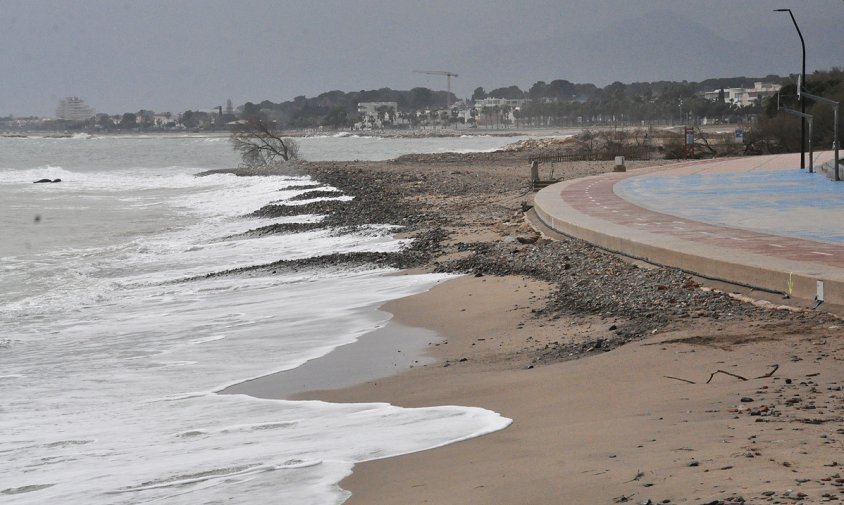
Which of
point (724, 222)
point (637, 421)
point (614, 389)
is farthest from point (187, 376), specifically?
point (724, 222)

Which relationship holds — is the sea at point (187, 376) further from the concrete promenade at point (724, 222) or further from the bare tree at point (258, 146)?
the bare tree at point (258, 146)

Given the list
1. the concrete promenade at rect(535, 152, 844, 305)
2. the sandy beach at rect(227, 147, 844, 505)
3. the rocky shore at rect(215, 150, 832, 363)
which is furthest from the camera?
the concrete promenade at rect(535, 152, 844, 305)

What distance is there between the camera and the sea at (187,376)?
7.70 metres

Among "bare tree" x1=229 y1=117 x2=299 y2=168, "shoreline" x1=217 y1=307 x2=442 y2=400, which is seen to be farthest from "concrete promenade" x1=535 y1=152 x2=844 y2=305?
"bare tree" x1=229 y1=117 x2=299 y2=168

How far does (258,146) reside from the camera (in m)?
90.0

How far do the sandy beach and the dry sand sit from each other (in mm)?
18

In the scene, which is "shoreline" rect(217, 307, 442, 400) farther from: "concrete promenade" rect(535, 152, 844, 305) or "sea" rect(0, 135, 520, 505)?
"concrete promenade" rect(535, 152, 844, 305)

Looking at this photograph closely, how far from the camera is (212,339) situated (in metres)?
13.9

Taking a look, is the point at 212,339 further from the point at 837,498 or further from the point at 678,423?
the point at 837,498

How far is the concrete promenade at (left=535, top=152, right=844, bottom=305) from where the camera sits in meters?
11.9

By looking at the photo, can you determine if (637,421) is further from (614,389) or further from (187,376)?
(187,376)

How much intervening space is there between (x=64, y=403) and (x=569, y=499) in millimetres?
6568

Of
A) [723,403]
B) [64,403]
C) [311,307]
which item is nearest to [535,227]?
[311,307]

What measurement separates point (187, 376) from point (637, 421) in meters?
5.84
